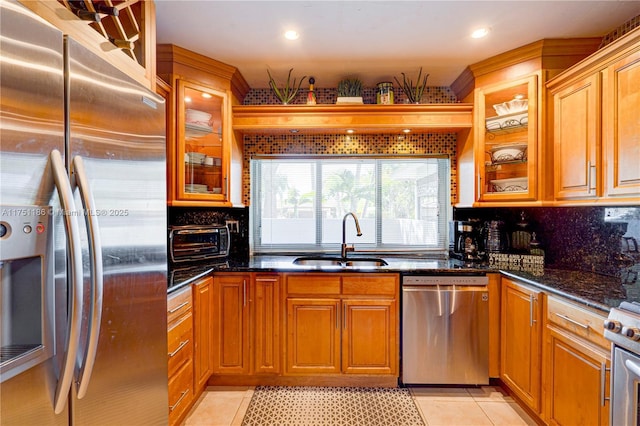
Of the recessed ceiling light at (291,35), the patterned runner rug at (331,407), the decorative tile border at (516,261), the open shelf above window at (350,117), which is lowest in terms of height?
the patterned runner rug at (331,407)

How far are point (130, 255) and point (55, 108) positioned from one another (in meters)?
0.48

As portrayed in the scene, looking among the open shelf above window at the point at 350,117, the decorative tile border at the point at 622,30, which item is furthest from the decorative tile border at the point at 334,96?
the decorative tile border at the point at 622,30

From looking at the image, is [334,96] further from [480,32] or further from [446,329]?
[446,329]

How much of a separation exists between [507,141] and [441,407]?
202 centimetres

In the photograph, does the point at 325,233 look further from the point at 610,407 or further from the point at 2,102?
the point at 2,102

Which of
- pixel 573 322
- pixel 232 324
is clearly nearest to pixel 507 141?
pixel 573 322

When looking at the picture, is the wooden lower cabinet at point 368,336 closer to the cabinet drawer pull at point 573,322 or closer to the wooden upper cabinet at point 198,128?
the cabinet drawer pull at point 573,322

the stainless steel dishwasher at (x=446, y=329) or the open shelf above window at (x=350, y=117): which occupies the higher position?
the open shelf above window at (x=350, y=117)

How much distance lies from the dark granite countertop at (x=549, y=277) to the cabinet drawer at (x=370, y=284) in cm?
6

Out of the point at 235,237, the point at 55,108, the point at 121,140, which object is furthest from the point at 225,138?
the point at 55,108

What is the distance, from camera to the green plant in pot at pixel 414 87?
2564 millimetres

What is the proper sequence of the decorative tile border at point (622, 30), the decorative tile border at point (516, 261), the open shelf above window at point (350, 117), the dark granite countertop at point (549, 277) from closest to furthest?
the dark granite countertop at point (549, 277)
the decorative tile border at point (622, 30)
the decorative tile border at point (516, 261)
the open shelf above window at point (350, 117)

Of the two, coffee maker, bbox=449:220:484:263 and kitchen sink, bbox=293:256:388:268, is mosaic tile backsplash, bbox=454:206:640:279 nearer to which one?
coffee maker, bbox=449:220:484:263

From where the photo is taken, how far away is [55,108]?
76 cm
